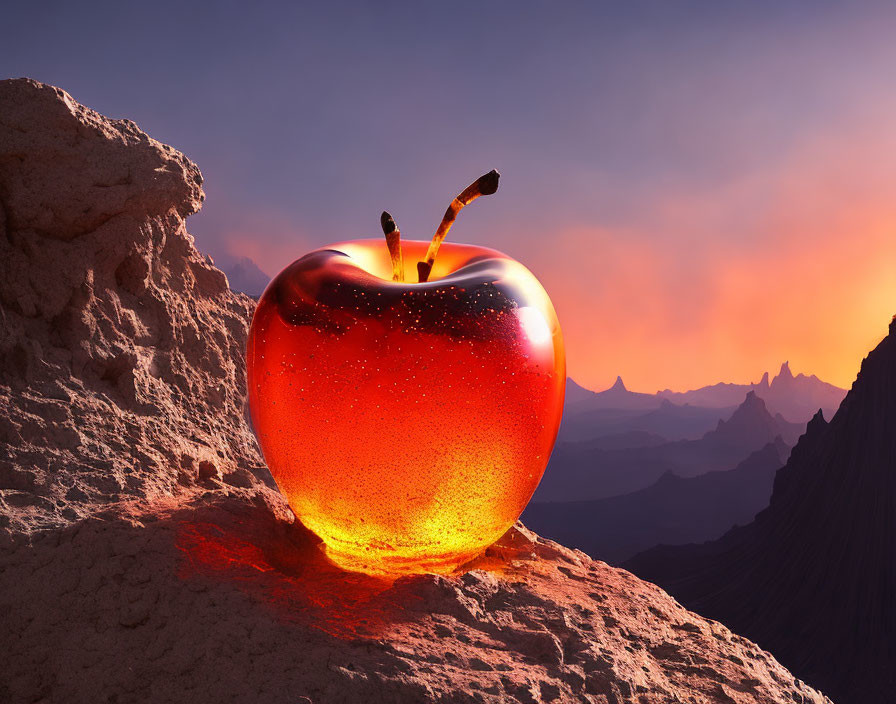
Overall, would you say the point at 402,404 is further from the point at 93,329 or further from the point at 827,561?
the point at 827,561

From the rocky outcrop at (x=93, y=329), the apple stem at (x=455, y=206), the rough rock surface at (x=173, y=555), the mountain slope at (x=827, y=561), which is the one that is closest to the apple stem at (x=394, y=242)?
the apple stem at (x=455, y=206)

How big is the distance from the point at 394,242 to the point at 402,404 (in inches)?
35.9

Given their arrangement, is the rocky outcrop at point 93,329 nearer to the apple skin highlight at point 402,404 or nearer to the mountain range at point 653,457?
the apple skin highlight at point 402,404

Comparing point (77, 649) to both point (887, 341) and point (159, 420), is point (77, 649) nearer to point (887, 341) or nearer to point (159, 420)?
point (159, 420)

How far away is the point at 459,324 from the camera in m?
2.51

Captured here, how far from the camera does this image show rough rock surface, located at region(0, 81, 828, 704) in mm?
2102

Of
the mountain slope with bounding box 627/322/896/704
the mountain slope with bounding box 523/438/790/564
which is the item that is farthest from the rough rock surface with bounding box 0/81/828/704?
the mountain slope with bounding box 523/438/790/564

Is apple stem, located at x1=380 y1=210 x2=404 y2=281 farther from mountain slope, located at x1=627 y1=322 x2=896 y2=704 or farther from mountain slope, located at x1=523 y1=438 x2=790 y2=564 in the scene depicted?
mountain slope, located at x1=523 y1=438 x2=790 y2=564

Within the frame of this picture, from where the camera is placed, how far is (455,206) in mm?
3064

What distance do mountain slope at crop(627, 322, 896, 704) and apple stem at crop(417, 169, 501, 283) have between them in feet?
30.7

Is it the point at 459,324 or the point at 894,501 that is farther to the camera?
the point at 894,501

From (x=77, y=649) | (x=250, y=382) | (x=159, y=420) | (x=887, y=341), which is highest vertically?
(x=887, y=341)

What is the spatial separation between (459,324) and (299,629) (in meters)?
1.17

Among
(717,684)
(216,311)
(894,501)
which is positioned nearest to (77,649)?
(717,684)
